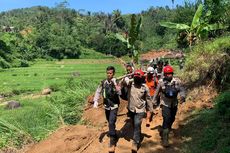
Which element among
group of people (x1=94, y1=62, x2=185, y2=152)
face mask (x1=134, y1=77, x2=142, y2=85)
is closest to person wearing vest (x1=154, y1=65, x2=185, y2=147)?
group of people (x1=94, y1=62, x2=185, y2=152)

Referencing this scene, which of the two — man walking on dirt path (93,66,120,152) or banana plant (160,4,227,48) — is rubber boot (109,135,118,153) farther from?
banana plant (160,4,227,48)

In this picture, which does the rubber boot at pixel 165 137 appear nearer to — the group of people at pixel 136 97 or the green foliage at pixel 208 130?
the group of people at pixel 136 97

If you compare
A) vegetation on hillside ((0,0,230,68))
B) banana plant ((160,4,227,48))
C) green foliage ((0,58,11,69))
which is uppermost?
banana plant ((160,4,227,48))

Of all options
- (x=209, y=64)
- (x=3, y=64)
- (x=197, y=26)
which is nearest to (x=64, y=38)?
(x=3, y=64)

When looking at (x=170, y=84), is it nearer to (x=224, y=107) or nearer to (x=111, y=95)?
(x=111, y=95)

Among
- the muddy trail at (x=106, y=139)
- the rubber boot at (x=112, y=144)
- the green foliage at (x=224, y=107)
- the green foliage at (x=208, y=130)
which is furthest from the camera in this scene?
the green foliage at (x=224, y=107)

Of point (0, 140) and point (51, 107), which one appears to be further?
point (51, 107)

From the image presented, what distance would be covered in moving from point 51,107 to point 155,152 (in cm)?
517

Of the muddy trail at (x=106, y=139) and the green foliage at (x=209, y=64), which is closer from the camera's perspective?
the muddy trail at (x=106, y=139)

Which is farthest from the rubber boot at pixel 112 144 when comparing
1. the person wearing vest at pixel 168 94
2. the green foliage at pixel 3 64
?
the green foliage at pixel 3 64

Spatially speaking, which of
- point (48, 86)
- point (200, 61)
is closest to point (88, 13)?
point (48, 86)

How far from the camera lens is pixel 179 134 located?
31.0 feet

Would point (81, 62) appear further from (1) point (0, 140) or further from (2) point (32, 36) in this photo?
(1) point (0, 140)

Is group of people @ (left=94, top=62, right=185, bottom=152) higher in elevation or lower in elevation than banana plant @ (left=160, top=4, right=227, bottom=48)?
lower
